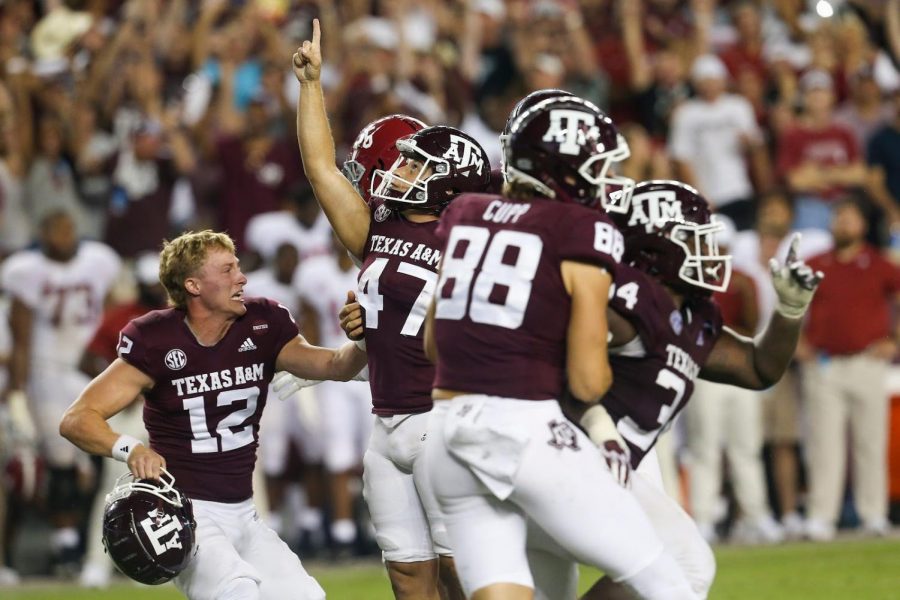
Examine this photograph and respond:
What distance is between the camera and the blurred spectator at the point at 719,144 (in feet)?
40.1

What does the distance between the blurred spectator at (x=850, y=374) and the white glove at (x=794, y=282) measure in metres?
5.66

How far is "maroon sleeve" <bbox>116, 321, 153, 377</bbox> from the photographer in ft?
19.0

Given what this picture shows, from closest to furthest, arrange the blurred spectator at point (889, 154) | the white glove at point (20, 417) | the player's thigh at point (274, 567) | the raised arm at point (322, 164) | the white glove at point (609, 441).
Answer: the white glove at point (609, 441) < the player's thigh at point (274, 567) < the raised arm at point (322, 164) < the white glove at point (20, 417) < the blurred spectator at point (889, 154)

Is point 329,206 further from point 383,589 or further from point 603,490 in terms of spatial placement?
point 383,589

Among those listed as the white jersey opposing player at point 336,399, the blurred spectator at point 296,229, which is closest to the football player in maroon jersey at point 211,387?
the white jersey opposing player at point 336,399

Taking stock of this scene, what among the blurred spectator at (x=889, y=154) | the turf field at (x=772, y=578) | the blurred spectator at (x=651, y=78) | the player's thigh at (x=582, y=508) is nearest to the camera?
the player's thigh at (x=582, y=508)

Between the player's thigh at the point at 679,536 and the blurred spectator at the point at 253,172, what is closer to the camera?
the player's thigh at the point at 679,536

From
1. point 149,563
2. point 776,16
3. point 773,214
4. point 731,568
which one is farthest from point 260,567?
point 776,16

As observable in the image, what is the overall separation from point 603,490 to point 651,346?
811mm

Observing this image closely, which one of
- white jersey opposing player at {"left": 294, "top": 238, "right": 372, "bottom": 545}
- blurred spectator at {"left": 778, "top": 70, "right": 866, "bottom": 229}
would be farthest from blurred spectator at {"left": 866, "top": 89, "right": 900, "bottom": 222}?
white jersey opposing player at {"left": 294, "top": 238, "right": 372, "bottom": 545}

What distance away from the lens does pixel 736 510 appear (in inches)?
465

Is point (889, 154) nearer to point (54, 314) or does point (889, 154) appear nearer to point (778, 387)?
point (778, 387)

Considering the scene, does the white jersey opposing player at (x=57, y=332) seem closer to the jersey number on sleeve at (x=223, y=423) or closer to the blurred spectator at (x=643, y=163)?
the blurred spectator at (x=643, y=163)

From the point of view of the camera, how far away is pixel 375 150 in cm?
598
